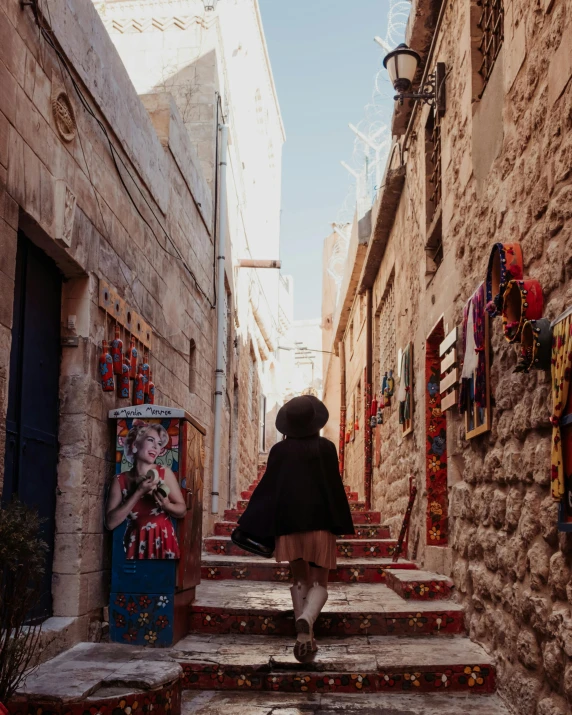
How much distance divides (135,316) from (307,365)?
3294cm

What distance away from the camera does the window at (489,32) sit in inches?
202

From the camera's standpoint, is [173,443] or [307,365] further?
[307,365]

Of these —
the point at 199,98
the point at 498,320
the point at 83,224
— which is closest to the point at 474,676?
the point at 498,320

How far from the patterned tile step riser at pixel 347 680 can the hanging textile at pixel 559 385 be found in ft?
5.50

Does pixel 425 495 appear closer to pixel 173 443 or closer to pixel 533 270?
pixel 173 443

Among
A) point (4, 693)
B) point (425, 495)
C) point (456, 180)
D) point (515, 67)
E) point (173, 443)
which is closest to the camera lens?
point (4, 693)

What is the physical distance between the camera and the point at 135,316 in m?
6.02

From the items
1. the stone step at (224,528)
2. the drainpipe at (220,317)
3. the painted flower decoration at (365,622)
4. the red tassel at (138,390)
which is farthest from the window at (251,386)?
the painted flower decoration at (365,622)

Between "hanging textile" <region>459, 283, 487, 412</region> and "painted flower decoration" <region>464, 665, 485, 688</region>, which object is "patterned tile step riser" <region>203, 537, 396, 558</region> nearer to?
"hanging textile" <region>459, 283, 487, 412</region>

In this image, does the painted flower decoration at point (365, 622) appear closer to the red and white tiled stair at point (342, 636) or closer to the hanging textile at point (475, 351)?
the red and white tiled stair at point (342, 636)

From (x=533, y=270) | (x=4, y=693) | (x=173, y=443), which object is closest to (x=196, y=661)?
(x=173, y=443)

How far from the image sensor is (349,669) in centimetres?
465

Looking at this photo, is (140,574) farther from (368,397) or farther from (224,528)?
(368,397)

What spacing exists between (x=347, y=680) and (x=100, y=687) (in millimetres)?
1540
